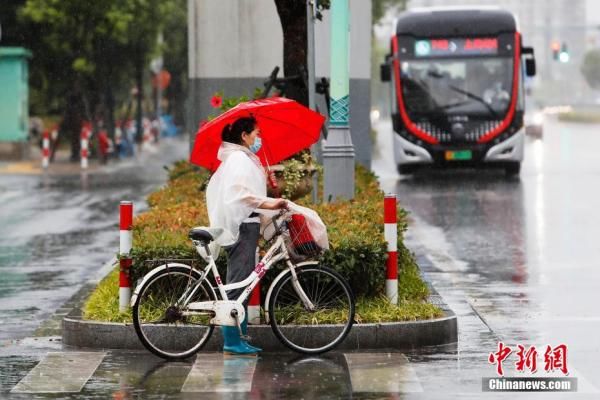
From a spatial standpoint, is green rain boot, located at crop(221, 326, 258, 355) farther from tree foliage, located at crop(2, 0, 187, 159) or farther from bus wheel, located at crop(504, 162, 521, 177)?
tree foliage, located at crop(2, 0, 187, 159)

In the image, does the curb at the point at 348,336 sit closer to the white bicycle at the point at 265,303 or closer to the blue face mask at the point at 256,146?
the white bicycle at the point at 265,303

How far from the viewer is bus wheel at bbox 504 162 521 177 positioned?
3575 centimetres

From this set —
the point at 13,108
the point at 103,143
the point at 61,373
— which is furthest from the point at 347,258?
the point at 13,108

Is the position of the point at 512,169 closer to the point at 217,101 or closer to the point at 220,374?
the point at 217,101

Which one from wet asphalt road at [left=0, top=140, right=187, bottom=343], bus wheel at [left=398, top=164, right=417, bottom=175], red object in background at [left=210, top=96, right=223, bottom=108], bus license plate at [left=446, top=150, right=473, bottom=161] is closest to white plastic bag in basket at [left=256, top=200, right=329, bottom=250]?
wet asphalt road at [left=0, top=140, right=187, bottom=343]

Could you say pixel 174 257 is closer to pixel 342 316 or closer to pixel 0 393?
pixel 342 316

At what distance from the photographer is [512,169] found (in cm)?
3606

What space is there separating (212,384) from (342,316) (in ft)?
5.69

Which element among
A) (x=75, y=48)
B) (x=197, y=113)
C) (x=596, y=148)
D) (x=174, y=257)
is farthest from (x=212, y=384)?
(x=596, y=148)

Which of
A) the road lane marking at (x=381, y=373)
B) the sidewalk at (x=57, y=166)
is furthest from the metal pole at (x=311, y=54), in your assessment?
the sidewalk at (x=57, y=166)

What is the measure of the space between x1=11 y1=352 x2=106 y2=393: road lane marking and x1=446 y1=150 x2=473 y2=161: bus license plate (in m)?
23.9

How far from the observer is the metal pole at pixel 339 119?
1681cm

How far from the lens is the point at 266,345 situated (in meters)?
11.5

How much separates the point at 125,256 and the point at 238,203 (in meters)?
1.33
